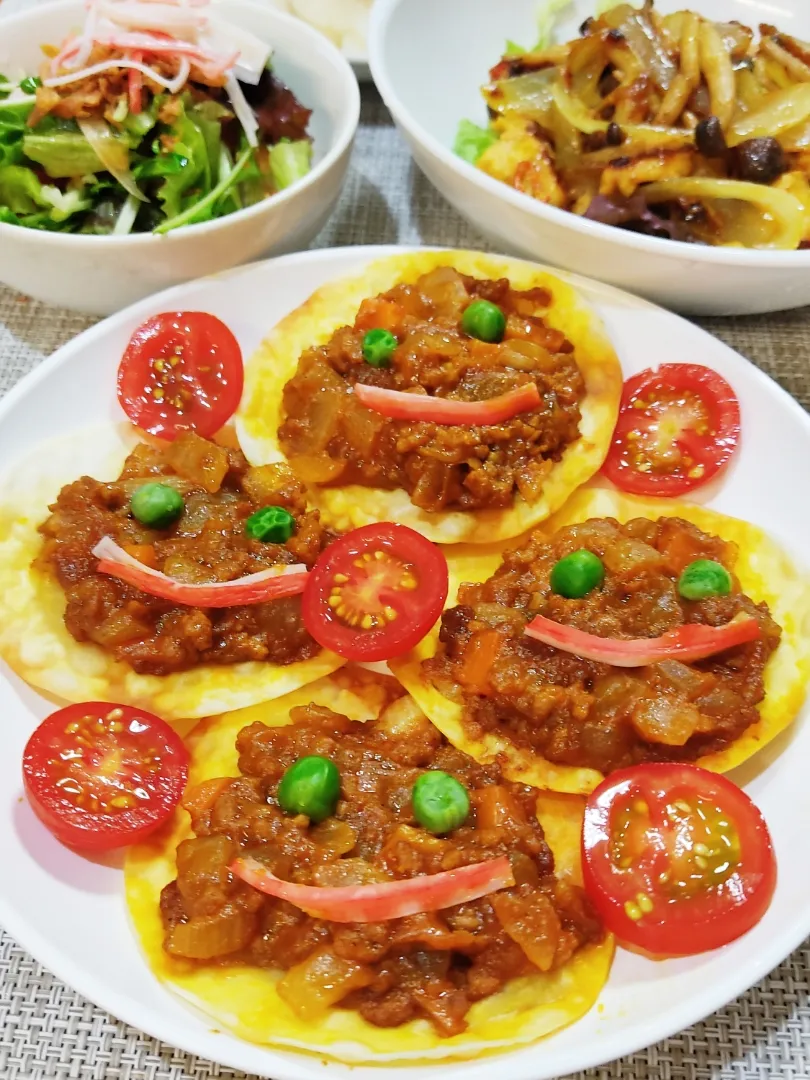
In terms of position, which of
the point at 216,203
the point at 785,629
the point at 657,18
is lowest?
the point at 785,629

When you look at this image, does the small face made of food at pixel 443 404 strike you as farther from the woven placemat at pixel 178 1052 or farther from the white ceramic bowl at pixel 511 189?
the woven placemat at pixel 178 1052

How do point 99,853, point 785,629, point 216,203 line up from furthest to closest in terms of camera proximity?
point 216,203 < point 785,629 < point 99,853

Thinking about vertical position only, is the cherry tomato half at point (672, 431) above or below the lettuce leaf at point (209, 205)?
below

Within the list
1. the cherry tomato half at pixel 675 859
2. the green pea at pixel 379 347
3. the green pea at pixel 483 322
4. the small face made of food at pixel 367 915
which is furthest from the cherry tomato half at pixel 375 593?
the green pea at pixel 483 322

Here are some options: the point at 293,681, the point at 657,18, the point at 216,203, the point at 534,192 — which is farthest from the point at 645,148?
the point at 293,681

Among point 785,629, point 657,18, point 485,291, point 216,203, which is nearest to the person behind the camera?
point 785,629

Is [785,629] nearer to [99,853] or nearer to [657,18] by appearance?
[99,853]

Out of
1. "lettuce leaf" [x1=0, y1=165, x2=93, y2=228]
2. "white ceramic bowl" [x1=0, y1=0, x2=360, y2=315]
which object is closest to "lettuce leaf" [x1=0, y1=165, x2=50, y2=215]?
"lettuce leaf" [x1=0, y1=165, x2=93, y2=228]
